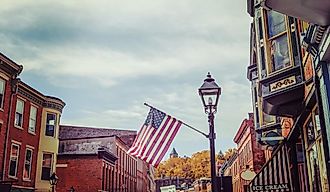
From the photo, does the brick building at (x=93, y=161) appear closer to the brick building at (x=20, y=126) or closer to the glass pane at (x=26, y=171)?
the brick building at (x=20, y=126)

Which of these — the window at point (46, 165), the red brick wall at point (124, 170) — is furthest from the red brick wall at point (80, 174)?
the window at point (46, 165)

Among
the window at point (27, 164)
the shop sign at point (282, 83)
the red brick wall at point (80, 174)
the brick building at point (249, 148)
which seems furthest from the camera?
the red brick wall at point (80, 174)

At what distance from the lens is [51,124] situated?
3183 centimetres

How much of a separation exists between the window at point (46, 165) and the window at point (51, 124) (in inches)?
64.4

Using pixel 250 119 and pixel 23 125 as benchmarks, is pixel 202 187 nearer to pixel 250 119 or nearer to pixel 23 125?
pixel 250 119

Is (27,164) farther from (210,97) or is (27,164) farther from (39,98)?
(210,97)

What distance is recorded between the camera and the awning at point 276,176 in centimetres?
1028

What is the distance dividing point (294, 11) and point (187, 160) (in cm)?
11274

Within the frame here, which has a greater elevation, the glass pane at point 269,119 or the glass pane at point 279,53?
the glass pane at point 279,53

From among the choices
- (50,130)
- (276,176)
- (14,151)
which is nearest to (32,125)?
(50,130)

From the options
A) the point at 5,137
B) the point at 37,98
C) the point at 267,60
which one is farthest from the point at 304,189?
the point at 37,98

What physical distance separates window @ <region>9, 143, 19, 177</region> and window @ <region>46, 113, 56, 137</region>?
446 cm

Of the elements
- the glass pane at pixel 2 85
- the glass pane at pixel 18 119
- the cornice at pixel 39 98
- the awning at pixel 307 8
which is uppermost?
the cornice at pixel 39 98

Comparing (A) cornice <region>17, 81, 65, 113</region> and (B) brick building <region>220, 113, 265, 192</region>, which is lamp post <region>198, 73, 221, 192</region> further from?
(A) cornice <region>17, 81, 65, 113</region>
